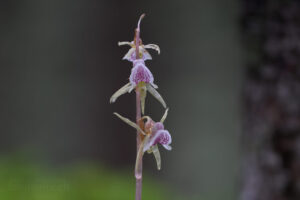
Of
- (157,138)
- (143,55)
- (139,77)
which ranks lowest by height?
(157,138)

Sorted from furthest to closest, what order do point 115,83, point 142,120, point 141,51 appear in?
point 115,83 < point 141,51 < point 142,120

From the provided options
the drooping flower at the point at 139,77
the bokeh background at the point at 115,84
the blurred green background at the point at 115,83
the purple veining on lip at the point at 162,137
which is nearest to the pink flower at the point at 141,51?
the drooping flower at the point at 139,77

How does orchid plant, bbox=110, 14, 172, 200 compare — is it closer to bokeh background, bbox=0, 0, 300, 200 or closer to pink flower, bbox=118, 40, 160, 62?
pink flower, bbox=118, 40, 160, 62

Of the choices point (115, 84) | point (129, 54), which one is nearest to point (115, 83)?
point (115, 84)

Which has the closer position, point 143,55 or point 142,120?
point 142,120

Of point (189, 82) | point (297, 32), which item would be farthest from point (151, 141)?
point (189, 82)

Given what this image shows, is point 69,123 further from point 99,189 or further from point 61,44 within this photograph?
point 99,189

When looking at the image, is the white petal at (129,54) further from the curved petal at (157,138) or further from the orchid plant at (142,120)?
the curved petal at (157,138)

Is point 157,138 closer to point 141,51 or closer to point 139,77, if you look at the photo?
point 139,77

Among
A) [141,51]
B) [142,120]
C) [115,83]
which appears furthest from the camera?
[115,83]
